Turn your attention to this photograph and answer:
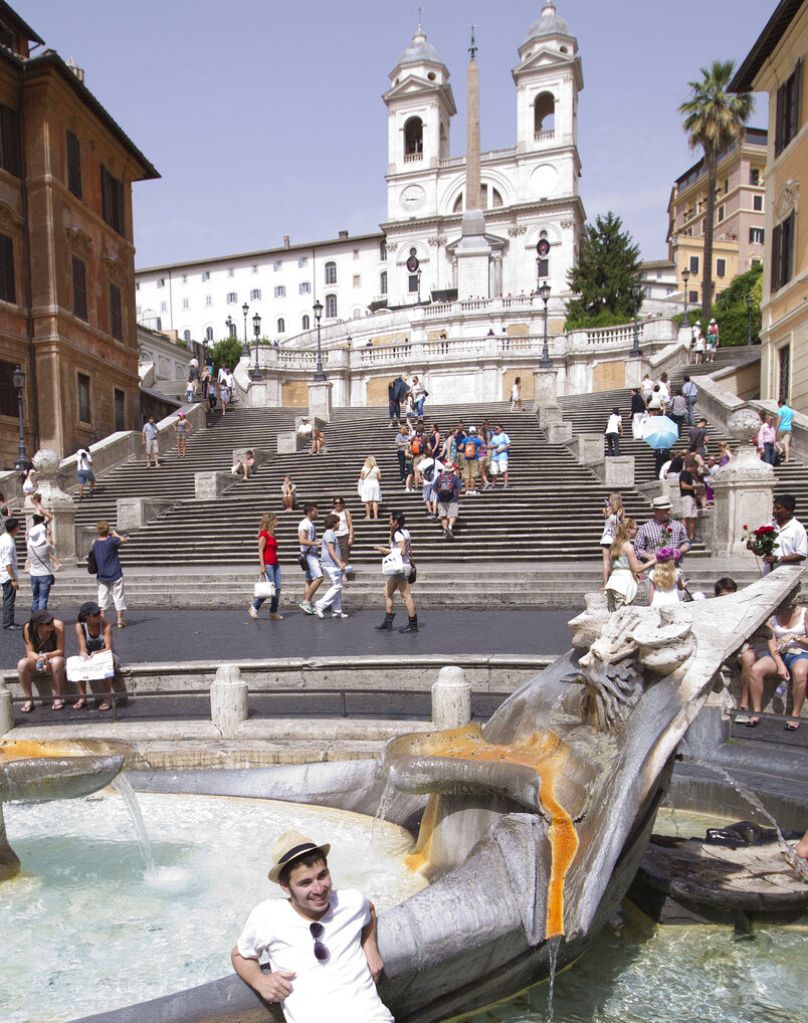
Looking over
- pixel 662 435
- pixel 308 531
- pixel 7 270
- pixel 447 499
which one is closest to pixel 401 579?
pixel 308 531

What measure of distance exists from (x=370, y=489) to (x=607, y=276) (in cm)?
3659

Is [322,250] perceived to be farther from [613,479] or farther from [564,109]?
[613,479]

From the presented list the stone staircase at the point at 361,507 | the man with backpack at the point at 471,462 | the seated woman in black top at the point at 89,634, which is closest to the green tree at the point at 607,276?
the stone staircase at the point at 361,507

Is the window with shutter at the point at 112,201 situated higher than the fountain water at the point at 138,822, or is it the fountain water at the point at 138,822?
the window with shutter at the point at 112,201

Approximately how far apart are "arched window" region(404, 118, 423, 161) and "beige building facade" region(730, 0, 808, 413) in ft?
187

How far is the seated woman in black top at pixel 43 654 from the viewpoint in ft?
23.6

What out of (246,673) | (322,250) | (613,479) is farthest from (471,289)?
(246,673)

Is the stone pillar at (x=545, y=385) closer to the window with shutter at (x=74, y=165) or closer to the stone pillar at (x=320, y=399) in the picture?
the stone pillar at (x=320, y=399)

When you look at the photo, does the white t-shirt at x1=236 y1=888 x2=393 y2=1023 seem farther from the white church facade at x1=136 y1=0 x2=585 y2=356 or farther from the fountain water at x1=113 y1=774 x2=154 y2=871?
the white church facade at x1=136 y1=0 x2=585 y2=356

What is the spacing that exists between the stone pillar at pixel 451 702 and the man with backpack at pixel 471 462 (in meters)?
13.0

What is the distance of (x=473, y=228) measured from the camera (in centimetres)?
6106

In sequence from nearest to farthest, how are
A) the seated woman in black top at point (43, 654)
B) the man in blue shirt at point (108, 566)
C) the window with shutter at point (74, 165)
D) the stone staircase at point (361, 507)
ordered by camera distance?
the seated woman in black top at point (43, 654) → the man in blue shirt at point (108, 566) → the stone staircase at point (361, 507) → the window with shutter at point (74, 165)

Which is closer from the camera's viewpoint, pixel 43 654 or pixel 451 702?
pixel 451 702

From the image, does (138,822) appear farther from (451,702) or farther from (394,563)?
(394,563)
